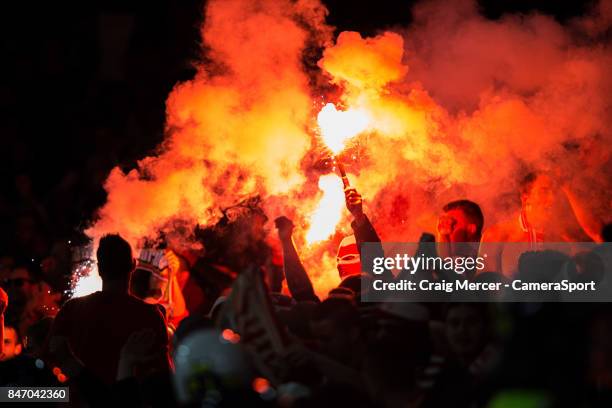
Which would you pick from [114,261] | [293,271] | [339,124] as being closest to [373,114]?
[339,124]

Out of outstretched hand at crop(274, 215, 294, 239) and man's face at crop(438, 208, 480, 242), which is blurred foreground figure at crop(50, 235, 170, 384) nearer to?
outstretched hand at crop(274, 215, 294, 239)

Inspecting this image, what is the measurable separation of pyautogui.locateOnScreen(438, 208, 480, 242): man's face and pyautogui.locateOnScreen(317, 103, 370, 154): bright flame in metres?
1.38

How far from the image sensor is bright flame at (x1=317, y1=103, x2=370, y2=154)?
20.9 ft

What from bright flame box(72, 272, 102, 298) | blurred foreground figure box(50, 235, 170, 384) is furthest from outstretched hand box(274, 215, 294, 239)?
bright flame box(72, 272, 102, 298)

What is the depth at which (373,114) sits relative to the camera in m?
6.96

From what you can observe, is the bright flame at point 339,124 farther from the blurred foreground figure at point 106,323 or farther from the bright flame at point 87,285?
the bright flame at point 87,285

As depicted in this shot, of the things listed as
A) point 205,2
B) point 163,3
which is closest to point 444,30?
point 205,2

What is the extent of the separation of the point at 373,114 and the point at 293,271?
102 inches

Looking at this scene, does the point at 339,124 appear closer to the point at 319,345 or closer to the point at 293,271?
the point at 293,271

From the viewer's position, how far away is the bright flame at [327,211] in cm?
709

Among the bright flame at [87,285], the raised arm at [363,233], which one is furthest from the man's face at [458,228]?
the bright flame at [87,285]

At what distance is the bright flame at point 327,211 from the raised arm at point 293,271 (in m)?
2.25

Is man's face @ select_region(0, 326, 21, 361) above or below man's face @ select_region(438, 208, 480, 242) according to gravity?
below

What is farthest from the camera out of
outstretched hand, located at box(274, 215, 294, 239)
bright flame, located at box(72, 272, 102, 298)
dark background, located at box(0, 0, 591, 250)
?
dark background, located at box(0, 0, 591, 250)
